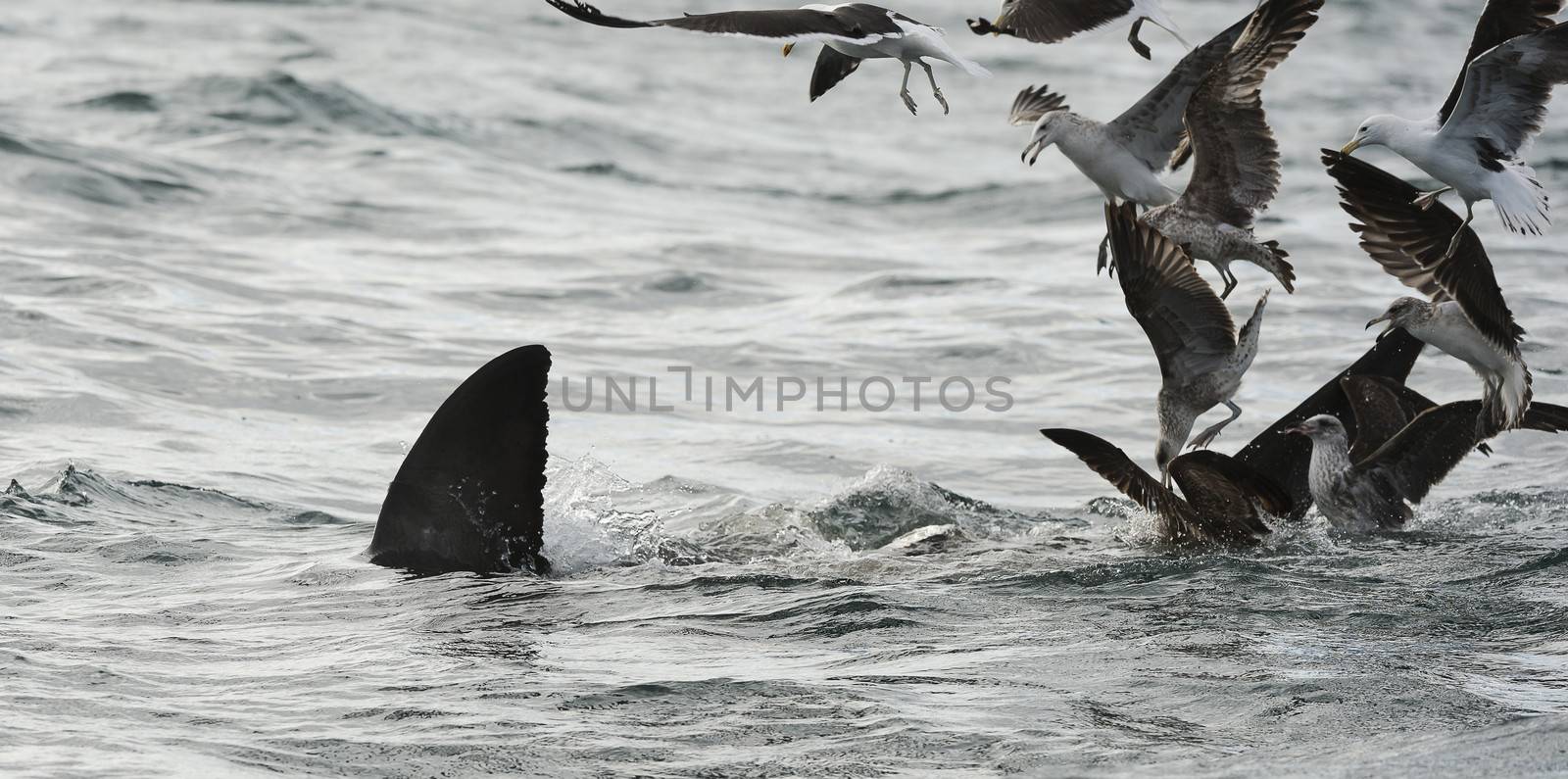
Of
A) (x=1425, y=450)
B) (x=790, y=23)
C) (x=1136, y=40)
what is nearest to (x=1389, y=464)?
(x=1425, y=450)

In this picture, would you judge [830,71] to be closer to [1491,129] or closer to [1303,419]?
[1303,419]

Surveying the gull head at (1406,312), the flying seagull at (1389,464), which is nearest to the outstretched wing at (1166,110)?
the gull head at (1406,312)

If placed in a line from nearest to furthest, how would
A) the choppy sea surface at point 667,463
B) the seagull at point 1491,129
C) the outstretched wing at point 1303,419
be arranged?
the choppy sea surface at point 667,463 → the seagull at point 1491,129 → the outstretched wing at point 1303,419

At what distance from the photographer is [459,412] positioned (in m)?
7.56

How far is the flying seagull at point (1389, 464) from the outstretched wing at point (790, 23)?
9.12 feet

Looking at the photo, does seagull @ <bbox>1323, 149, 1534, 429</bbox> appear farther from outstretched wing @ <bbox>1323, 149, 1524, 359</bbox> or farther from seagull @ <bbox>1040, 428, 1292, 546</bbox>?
seagull @ <bbox>1040, 428, 1292, 546</bbox>

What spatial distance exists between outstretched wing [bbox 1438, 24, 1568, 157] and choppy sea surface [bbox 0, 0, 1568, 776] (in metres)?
1.86

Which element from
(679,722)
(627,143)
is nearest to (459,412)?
(679,722)

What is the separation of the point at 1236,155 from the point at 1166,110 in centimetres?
54

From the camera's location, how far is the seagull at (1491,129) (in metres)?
7.34

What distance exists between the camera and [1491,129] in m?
7.49

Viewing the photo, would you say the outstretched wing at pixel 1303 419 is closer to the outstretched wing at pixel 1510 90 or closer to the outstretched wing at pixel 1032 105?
the outstretched wing at pixel 1510 90

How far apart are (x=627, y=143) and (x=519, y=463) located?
17.8 metres

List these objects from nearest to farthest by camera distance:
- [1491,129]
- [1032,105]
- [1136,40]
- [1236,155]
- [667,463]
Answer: [1491,129], [1136,40], [1236,155], [1032,105], [667,463]
